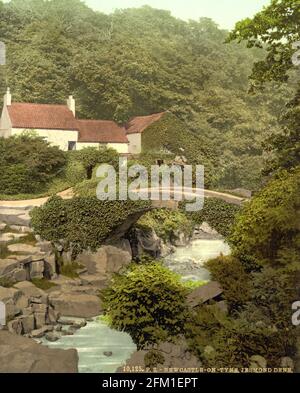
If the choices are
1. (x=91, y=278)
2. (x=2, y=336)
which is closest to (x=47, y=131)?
(x=91, y=278)

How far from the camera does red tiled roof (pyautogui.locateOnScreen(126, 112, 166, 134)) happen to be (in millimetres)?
39838

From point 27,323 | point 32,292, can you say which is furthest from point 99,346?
point 32,292

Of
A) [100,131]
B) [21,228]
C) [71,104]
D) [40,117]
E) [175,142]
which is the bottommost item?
[21,228]

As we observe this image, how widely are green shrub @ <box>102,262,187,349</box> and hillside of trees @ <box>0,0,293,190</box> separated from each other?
2432 centimetres


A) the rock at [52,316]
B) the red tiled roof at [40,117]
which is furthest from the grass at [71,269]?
the red tiled roof at [40,117]

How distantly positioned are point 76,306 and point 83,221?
5.59m

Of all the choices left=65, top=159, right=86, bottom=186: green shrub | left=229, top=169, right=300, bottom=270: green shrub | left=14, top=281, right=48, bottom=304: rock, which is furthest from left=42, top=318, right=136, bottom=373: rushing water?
left=65, top=159, right=86, bottom=186: green shrub

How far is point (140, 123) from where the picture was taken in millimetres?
41125

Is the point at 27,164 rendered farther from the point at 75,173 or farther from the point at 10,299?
the point at 10,299

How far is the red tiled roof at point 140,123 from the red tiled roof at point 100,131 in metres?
0.59

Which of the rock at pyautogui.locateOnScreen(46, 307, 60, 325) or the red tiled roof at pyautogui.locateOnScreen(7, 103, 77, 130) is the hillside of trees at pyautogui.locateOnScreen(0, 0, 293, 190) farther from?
the rock at pyautogui.locateOnScreen(46, 307, 60, 325)

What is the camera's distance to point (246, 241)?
18.5m

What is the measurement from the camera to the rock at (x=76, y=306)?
23.8 m

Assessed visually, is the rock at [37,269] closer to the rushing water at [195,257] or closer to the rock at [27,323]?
the rock at [27,323]
